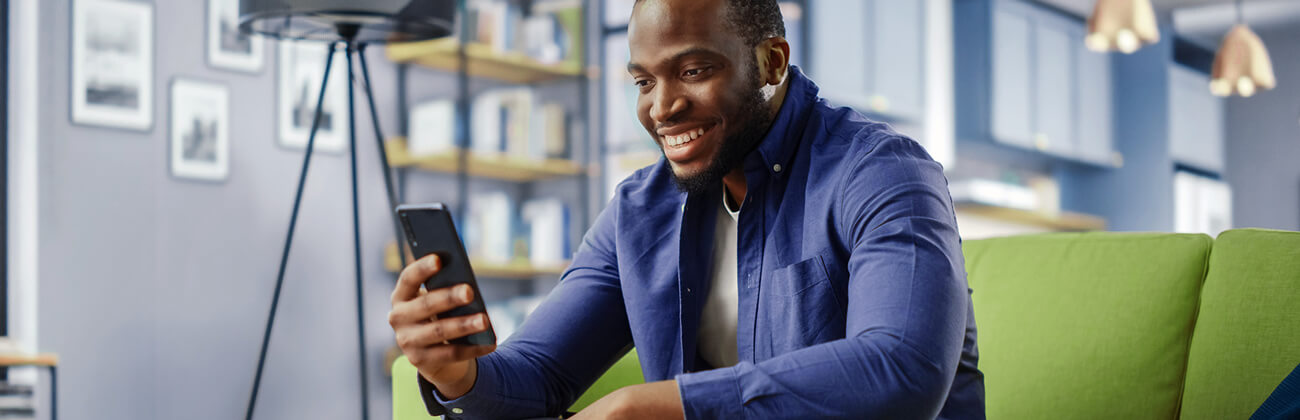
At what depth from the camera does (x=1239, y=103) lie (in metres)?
8.33

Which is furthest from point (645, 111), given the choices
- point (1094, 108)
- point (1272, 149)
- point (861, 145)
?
point (1272, 149)

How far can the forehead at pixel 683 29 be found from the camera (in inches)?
49.7

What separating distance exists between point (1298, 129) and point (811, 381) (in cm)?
845

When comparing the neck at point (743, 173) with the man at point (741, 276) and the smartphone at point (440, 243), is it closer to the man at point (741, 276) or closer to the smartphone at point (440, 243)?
the man at point (741, 276)

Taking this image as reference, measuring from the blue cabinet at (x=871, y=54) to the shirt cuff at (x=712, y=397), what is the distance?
3.73 metres

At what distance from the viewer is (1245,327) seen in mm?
1415

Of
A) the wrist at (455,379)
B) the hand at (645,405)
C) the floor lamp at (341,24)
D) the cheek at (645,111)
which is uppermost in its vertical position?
the floor lamp at (341,24)

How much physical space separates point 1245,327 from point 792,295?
64cm

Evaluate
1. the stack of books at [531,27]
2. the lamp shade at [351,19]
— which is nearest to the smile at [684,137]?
the lamp shade at [351,19]

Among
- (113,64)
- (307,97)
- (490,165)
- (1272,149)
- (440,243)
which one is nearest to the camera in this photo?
(440,243)

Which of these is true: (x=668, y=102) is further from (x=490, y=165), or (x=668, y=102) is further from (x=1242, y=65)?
(x=1242, y=65)

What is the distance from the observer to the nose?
1282mm

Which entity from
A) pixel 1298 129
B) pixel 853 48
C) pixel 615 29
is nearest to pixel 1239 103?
pixel 1298 129

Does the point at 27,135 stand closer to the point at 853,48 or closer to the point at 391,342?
the point at 391,342
